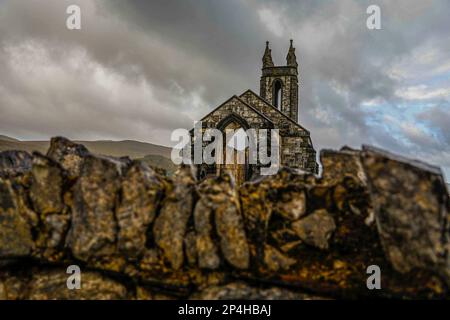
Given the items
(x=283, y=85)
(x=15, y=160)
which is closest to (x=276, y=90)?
(x=283, y=85)

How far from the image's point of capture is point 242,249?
3.12 metres

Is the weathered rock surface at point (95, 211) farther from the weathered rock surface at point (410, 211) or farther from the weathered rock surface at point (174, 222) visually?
the weathered rock surface at point (410, 211)

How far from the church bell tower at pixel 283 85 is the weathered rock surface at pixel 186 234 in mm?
31449

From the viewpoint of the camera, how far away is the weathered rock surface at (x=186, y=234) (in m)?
3.09

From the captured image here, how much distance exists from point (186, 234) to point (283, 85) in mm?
33531

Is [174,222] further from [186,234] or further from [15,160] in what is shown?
[15,160]

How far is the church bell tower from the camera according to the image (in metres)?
34.1

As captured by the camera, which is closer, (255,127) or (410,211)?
(410,211)

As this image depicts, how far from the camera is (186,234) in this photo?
3242 millimetres

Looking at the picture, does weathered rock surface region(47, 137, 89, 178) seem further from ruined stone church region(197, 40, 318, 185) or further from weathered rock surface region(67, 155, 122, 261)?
ruined stone church region(197, 40, 318, 185)

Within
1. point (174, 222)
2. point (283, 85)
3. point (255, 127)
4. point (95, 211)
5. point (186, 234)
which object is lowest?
point (186, 234)
